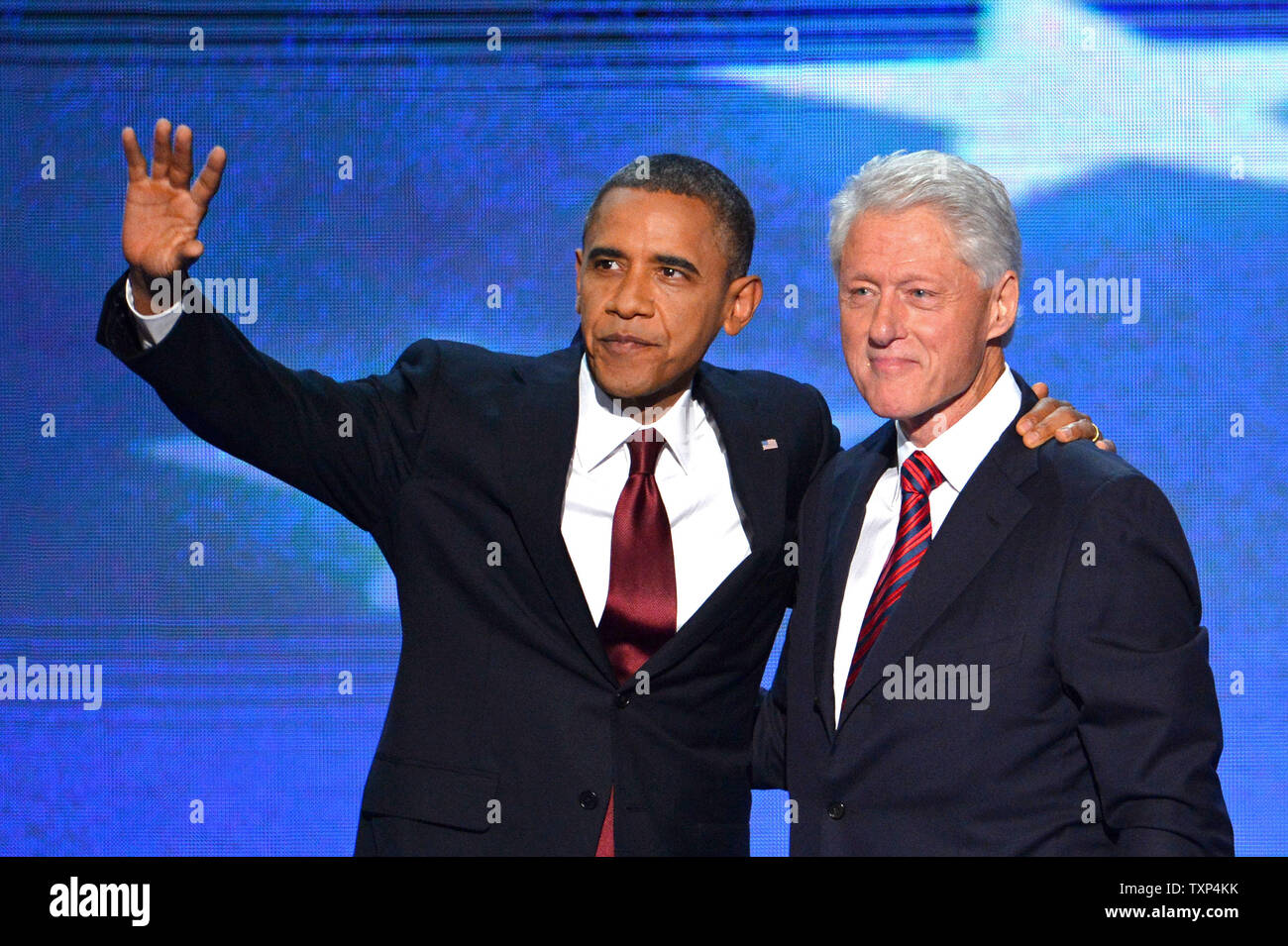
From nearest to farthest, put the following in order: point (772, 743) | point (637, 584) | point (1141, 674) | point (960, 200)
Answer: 1. point (1141, 674)
2. point (960, 200)
3. point (637, 584)
4. point (772, 743)

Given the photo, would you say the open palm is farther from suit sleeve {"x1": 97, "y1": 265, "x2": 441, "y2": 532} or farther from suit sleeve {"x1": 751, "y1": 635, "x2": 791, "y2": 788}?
suit sleeve {"x1": 751, "y1": 635, "x2": 791, "y2": 788}

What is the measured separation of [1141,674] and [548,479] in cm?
96

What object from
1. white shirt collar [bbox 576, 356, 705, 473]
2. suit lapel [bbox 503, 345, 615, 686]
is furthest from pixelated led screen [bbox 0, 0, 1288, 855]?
suit lapel [bbox 503, 345, 615, 686]

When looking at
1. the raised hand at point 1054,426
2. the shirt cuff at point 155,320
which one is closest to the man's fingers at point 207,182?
the shirt cuff at point 155,320

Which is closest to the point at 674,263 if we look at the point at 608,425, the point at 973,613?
the point at 608,425

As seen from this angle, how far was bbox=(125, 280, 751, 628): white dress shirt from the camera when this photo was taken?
233 centimetres

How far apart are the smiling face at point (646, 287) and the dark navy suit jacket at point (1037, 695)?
553mm

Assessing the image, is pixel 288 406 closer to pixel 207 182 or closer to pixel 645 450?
pixel 207 182

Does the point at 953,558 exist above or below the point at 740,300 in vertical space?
below

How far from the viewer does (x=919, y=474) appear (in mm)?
2264

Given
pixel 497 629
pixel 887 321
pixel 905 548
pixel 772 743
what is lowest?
pixel 772 743
